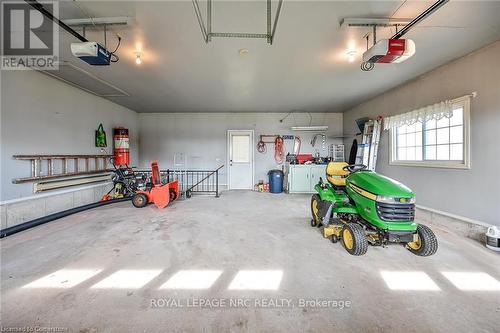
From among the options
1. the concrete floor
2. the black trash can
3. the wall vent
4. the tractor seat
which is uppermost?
the wall vent

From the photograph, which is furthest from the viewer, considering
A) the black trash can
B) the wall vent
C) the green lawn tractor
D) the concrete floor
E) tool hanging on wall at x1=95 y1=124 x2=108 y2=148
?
the black trash can

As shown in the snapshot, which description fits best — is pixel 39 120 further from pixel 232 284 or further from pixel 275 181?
pixel 275 181

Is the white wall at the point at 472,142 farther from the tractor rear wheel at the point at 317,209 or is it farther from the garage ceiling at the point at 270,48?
the tractor rear wheel at the point at 317,209

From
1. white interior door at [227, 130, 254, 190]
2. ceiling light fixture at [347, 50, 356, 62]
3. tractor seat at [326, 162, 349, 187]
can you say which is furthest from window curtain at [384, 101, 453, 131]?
white interior door at [227, 130, 254, 190]

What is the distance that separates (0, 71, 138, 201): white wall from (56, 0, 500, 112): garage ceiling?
0.93 meters

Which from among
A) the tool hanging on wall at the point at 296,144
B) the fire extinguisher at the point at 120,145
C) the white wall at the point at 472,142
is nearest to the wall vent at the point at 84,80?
the fire extinguisher at the point at 120,145

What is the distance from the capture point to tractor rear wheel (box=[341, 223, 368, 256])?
2197mm

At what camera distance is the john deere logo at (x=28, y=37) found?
2010mm

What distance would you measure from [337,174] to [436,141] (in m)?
2.03

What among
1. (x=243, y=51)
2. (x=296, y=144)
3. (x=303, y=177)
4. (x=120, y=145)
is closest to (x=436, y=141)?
(x=303, y=177)

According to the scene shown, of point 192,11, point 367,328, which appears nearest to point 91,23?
point 192,11

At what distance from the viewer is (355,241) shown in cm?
220

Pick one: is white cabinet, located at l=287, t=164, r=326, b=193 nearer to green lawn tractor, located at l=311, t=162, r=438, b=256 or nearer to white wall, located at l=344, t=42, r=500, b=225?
white wall, located at l=344, t=42, r=500, b=225

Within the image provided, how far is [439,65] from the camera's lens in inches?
127
